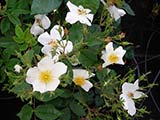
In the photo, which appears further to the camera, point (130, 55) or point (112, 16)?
point (130, 55)

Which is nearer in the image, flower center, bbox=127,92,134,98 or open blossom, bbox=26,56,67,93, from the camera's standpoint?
open blossom, bbox=26,56,67,93

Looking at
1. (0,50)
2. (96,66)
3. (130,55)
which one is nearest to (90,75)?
(96,66)

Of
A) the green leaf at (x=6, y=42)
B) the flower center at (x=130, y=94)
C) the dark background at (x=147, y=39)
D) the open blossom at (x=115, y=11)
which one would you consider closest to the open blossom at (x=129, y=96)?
the flower center at (x=130, y=94)

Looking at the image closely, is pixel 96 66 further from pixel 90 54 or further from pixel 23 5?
pixel 23 5

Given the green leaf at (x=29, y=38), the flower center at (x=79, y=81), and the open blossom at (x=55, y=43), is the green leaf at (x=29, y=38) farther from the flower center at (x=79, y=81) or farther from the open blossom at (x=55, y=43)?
the flower center at (x=79, y=81)

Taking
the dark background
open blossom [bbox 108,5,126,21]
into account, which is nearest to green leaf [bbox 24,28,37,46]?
open blossom [bbox 108,5,126,21]

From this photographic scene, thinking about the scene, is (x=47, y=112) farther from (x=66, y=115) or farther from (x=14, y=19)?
(x=14, y=19)

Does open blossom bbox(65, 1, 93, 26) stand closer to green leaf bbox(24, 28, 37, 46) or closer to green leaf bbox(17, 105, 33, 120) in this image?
green leaf bbox(24, 28, 37, 46)

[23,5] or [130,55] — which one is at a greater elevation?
[23,5]
